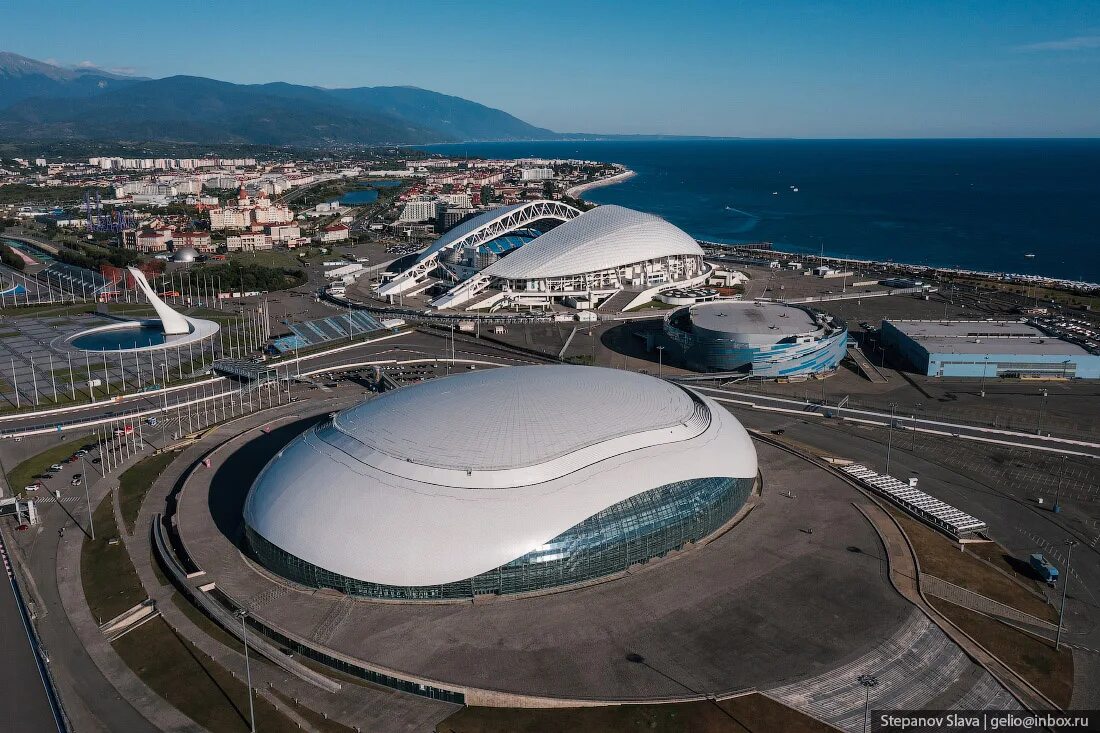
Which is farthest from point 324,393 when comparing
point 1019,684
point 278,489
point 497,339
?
point 1019,684

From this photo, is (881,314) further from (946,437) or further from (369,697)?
(369,697)

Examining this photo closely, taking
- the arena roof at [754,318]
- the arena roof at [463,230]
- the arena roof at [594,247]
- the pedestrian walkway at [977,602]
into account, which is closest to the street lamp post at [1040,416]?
the arena roof at [754,318]

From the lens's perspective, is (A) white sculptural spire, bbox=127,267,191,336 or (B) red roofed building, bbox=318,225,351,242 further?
(B) red roofed building, bbox=318,225,351,242

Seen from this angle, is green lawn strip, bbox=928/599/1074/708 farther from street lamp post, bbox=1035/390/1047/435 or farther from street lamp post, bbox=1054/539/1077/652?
street lamp post, bbox=1035/390/1047/435

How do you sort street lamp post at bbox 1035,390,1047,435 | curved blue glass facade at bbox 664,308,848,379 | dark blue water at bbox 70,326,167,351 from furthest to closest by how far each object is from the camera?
dark blue water at bbox 70,326,167,351 < curved blue glass facade at bbox 664,308,848,379 < street lamp post at bbox 1035,390,1047,435

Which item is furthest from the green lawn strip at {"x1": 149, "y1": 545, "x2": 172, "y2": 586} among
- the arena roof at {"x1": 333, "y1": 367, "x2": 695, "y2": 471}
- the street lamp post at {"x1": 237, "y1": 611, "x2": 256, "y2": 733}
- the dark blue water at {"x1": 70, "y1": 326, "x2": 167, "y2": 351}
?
the dark blue water at {"x1": 70, "y1": 326, "x2": 167, "y2": 351}
